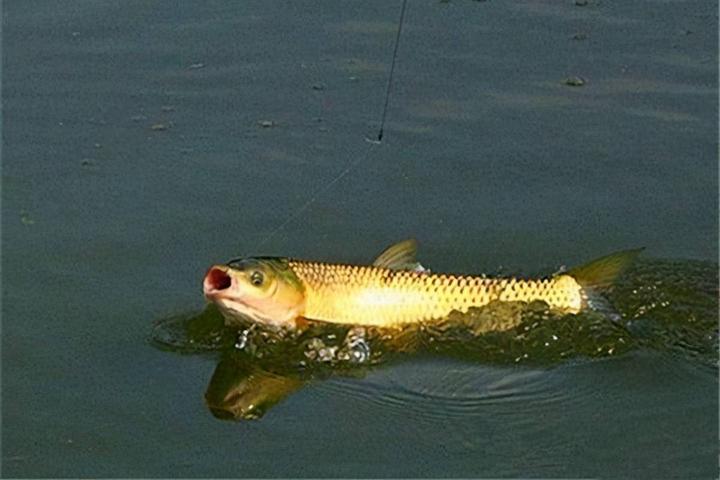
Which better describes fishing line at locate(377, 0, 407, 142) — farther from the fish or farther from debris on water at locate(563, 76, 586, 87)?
the fish

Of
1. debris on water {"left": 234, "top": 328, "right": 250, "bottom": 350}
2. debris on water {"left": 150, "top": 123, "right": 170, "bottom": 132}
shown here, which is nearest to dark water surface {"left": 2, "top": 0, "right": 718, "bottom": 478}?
debris on water {"left": 150, "top": 123, "right": 170, "bottom": 132}

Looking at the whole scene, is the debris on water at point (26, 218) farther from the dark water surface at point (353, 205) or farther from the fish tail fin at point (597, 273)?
the fish tail fin at point (597, 273)

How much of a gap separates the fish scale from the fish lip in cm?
22

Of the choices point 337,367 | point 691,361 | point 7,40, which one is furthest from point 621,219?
point 7,40

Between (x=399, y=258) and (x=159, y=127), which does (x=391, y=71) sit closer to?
(x=159, y=127)

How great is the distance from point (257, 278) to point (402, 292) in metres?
0.47

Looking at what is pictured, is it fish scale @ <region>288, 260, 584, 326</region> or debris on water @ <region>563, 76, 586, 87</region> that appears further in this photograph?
debris on water @ <region>563, 76, 586, 87</region>

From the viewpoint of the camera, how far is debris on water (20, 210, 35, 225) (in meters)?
6.21

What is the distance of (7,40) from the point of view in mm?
8000

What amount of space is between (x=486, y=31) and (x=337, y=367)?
346 cm

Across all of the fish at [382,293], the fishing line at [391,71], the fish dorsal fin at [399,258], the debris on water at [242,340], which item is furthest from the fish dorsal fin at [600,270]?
the fishing line at [391,71]

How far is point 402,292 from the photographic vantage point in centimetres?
530

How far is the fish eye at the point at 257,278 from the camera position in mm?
5230

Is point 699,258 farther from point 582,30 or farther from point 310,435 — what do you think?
point 582,30
